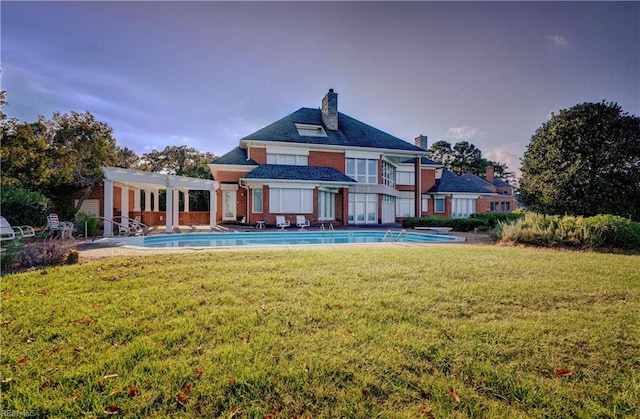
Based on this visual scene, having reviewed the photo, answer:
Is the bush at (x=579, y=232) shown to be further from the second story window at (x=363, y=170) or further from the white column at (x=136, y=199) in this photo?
the white column at (x=136, y=199)

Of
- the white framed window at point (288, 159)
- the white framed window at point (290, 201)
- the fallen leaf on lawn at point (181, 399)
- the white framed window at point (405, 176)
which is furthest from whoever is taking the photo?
the white framed window at point (405, 176)

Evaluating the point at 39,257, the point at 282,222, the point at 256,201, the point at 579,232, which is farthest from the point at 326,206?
the point at 39,257

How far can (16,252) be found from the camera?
7043mm

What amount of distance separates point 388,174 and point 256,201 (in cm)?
1376

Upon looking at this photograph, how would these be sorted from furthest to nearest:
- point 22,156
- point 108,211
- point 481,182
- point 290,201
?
1. point 481,182
2. point 290,201
3. point 22,156
4. point 108,211

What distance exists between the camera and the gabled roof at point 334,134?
25406 millimetres

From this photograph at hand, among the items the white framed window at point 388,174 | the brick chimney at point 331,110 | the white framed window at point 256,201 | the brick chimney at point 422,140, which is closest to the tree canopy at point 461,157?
the brick chimney at point 422,140

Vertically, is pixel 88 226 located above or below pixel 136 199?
below

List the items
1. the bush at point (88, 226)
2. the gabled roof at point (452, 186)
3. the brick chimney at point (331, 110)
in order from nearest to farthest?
the bush at point (88, 226) → the brick chimney at point (331, 110) → the gabled roof at point (452, 186)

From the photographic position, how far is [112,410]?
8.37 ft

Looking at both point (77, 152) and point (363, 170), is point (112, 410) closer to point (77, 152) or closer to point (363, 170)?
point (77, 152)

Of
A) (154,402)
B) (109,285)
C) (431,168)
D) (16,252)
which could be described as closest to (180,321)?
(154,402)

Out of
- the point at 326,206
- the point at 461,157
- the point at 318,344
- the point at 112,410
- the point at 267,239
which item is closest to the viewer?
the point at 112,410

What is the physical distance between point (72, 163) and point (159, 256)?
60.4ft
